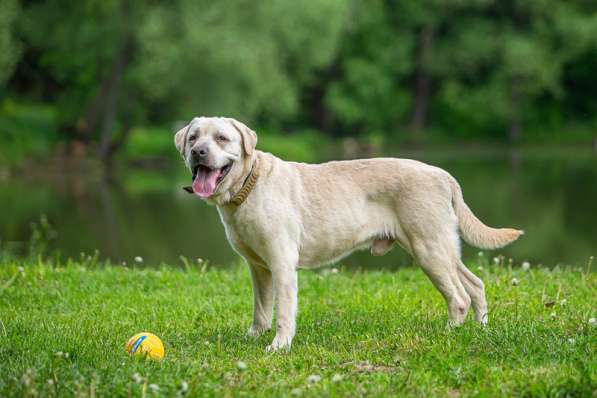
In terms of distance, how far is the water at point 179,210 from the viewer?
14.4 m

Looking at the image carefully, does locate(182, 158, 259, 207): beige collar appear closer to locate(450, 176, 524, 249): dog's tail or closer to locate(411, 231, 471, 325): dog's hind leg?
locate(411, 231, 471, 325): dog's hind leg

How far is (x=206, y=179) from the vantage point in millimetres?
6246

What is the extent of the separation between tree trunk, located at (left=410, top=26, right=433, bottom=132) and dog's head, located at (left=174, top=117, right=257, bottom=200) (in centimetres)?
4296

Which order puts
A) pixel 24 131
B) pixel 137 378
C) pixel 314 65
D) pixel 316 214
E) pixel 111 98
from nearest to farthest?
pixel 137 378
pixel 316 214
pixel 24 131
pixel 111 98
pixel 314 65

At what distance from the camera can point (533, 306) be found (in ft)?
23.3

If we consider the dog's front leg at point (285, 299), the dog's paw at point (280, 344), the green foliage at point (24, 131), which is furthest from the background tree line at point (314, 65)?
the dog's paw at point (280, 344)

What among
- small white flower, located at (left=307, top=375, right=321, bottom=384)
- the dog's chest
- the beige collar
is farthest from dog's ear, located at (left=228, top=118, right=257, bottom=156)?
small white flower, located at (left=307, top=375, right=321, bottom=384)

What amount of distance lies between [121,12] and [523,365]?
93.0 feet

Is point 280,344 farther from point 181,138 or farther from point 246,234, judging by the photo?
point 181,138

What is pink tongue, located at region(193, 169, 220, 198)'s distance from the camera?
6.19 metres

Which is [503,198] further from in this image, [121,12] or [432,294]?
[121,12]

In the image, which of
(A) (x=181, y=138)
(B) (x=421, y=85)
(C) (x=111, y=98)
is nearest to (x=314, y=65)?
(B) (x=421, y=85)

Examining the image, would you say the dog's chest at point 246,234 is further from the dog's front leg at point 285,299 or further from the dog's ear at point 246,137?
the dog's ear at point 246,137

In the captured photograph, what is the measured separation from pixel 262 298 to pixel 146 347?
57.9 inches
